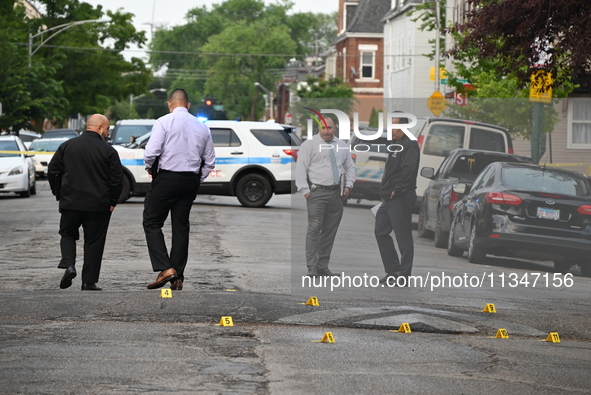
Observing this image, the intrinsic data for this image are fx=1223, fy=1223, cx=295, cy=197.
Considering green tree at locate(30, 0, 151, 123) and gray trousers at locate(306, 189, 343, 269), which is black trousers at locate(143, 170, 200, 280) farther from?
green tree at locate(30, 0, 151, 123)

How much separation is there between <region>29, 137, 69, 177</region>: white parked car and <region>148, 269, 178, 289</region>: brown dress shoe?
30052mm

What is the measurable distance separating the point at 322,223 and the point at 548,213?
141 inches

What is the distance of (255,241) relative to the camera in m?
18.4

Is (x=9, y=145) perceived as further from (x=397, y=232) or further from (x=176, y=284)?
(x=176, y=284)

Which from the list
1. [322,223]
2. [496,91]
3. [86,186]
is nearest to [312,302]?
[322,223]

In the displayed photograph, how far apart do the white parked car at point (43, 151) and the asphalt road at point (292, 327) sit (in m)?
25.9

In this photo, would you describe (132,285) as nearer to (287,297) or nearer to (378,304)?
(287,297)

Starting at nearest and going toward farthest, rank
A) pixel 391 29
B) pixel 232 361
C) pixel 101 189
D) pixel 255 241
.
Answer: pixel 232 361
pixel 101 189
pixel 255 241
pixel 391 29

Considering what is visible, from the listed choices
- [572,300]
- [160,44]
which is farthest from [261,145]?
[160,44]

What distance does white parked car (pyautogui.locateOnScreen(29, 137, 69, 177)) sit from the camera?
137ft

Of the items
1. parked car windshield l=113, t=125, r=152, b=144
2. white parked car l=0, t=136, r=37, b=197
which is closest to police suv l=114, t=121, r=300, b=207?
white parked car l=0, t=136, r=37, b=197

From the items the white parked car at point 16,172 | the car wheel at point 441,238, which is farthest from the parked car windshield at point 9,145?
the car wheel at point 441,238

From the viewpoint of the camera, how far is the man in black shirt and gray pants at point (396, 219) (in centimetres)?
1241

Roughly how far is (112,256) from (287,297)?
16.1 ft
